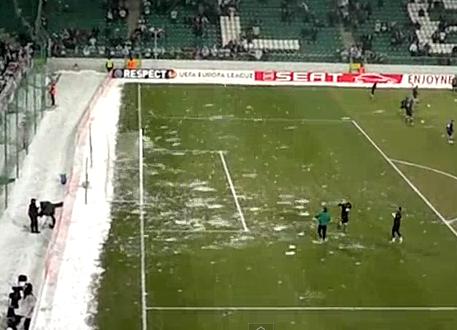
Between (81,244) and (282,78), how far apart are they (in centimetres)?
2953

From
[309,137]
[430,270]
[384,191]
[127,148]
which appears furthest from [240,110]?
[430,270]

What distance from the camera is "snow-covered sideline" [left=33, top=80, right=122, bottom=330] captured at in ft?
83.8

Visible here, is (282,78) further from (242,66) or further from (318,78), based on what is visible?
(242,66)

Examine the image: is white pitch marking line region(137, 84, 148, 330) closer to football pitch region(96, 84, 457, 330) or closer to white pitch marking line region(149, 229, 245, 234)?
football pitch region(96, 84, 457, 330)

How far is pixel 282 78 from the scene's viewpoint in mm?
58156

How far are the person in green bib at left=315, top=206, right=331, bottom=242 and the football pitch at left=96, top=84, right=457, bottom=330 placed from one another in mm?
Answer: 343

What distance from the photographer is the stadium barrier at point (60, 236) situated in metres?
26.1

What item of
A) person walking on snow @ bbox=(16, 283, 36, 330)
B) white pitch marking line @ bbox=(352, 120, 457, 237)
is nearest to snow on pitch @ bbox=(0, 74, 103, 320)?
person walking on snow @ bbox=(16, 283, 36, 330)

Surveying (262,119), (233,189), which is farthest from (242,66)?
(233,189)

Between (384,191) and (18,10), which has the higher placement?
(18,10)

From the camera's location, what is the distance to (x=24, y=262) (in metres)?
28.7

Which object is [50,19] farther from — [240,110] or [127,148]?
[127,148]

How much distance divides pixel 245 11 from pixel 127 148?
26768 mm

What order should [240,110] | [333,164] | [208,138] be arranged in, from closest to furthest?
[333,164]
[208,138]
[240,110]
